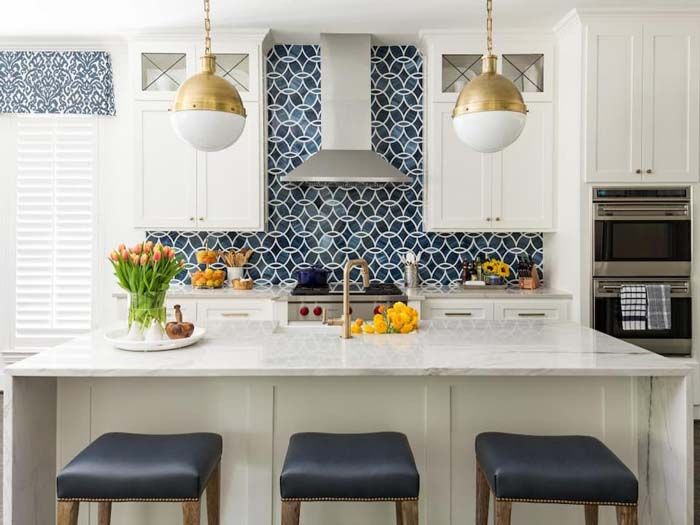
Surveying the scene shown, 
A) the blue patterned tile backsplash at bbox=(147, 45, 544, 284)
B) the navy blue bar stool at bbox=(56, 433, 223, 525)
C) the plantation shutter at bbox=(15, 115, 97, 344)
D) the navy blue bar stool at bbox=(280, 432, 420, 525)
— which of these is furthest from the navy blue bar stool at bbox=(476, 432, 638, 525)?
the plantation shutter at bbox=(15, 115, 97, 344)

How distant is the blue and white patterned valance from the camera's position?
4.32 m

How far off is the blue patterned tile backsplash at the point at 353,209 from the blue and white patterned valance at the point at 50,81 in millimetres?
1179

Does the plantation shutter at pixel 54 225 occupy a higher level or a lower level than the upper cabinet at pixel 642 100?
lower

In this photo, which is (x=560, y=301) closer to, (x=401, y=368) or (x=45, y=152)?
(x=401, y=368)

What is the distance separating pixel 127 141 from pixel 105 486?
3471mm

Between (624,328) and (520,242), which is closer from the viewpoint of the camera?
(624,328)

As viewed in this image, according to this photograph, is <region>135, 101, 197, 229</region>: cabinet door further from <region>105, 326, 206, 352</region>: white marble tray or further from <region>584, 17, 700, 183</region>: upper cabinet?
<region>584, 17, 700, 183</region>: upper cabinet

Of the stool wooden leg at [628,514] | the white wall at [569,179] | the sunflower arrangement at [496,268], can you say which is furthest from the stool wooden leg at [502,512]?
the sunflower arrangement at [496,268]

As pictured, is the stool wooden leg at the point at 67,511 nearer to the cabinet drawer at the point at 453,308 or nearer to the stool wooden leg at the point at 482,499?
the stool wooden leg at the point at 482,499

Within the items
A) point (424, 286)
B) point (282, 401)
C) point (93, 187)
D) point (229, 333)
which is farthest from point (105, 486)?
point (93, 187)

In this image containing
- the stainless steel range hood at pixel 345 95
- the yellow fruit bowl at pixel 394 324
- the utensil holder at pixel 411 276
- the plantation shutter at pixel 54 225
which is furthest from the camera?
the plantation shutter at pixel 54 225

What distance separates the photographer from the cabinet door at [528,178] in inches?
162

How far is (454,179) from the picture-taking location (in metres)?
4.16

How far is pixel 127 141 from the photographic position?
448cm
